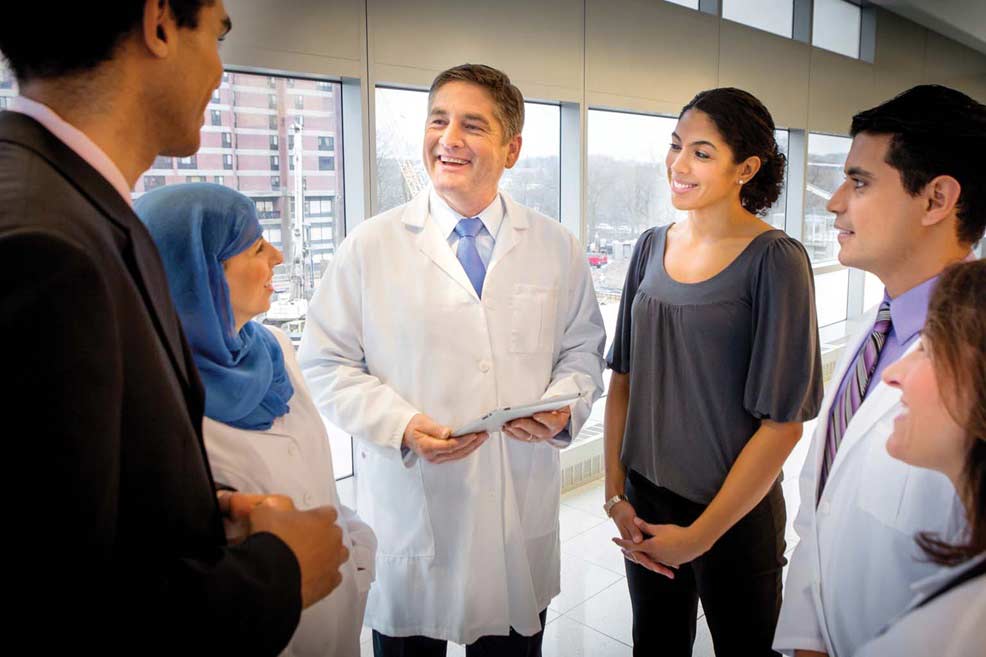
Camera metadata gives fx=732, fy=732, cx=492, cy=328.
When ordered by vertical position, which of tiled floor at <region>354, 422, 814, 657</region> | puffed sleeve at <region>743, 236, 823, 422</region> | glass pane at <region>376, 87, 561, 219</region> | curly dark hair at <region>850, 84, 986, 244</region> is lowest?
tiled floor at <region>354, 422, 814, 657</region>

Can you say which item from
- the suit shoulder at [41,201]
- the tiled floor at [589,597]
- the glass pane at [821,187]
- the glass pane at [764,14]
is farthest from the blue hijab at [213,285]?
the glass pane at [821,187]

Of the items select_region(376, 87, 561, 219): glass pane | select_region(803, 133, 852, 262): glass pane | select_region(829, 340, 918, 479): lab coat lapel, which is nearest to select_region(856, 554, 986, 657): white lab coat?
select_region(829, 340, 918, 479): lab coat lapel

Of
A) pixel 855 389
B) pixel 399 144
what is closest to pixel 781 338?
pixel 855 389

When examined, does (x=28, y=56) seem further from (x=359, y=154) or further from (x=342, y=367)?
(x=359, y=154)

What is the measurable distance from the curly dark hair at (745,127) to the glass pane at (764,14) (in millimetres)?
4021

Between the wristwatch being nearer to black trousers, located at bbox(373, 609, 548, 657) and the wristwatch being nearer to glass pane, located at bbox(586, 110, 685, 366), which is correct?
black trousers, located at bbox(373, 609, 548, 657)

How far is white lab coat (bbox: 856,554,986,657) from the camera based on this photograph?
96 cm

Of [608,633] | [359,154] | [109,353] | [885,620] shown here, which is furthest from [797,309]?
[359,154]

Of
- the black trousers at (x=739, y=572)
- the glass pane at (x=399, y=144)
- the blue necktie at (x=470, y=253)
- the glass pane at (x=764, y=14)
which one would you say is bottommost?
the black trousers at (x=739, y=572)

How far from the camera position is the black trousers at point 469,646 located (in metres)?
2.07

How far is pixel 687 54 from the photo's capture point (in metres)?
5.14

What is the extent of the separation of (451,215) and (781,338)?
96 centimetres

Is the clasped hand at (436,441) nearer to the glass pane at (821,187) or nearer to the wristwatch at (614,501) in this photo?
the wristwatch at (614,501)

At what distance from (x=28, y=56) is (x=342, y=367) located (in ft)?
4.24
